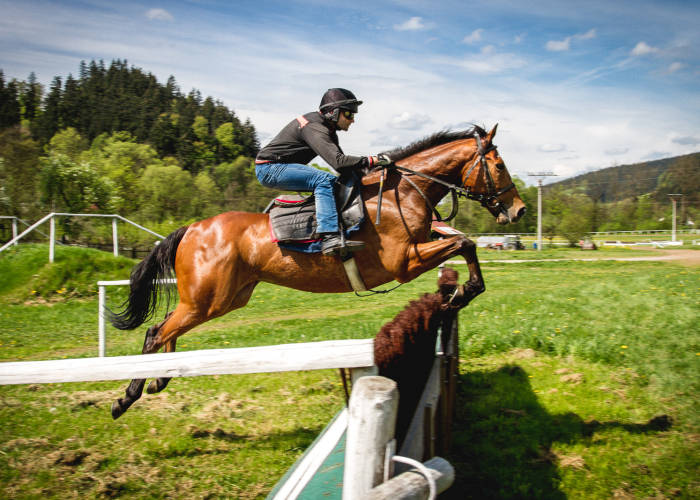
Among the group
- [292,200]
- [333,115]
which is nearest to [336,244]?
[292,200]

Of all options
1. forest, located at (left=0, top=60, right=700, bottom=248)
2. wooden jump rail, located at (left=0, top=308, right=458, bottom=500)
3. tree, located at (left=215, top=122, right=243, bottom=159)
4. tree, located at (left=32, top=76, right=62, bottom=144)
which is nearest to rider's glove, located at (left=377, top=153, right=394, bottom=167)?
wooden jump rail, located at (left=0, top=308, right=458, bottom=500)

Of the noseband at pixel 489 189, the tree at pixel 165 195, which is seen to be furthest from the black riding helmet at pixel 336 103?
the tree at pixel 165 195

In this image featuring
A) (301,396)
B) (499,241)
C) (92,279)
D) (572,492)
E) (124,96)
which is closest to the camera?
(572,492)

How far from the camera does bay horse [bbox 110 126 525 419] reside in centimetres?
429

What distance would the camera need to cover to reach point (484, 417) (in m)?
5.06

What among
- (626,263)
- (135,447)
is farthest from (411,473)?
(626,263)

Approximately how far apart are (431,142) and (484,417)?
294 centimetres

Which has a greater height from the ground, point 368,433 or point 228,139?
point 228,139

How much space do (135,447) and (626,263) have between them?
26.7 meters

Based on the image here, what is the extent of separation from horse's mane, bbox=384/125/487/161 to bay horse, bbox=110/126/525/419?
4cm

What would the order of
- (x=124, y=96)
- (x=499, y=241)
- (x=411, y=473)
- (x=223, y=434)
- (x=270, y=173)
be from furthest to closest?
(x=124, y=96) → (x=499, y=241) → (x=223, y=434) → (x=270, y=173) → (x=411, y=473)

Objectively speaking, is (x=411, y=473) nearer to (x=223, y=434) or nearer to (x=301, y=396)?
(x=223, y=434)

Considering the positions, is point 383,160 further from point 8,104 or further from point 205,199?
point 8,104

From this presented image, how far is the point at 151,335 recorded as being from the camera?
14.7 ft
